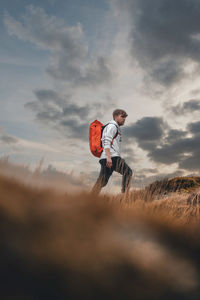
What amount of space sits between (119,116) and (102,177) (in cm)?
141

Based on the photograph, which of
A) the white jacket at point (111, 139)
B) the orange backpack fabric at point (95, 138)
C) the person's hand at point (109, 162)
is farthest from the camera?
the orange backpack fabric at point (95, 138)

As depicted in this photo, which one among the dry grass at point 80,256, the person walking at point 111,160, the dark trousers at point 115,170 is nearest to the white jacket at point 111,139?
the person walking at point 111,160

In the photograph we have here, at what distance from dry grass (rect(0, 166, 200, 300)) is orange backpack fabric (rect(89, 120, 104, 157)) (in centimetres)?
259

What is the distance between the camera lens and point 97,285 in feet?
4.27

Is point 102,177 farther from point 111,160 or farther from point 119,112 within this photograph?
point 119,112

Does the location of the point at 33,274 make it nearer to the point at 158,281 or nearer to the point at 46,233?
the point at 46,233

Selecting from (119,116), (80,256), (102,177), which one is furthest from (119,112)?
(80,256)

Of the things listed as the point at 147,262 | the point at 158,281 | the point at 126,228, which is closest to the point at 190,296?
the point at 158,281

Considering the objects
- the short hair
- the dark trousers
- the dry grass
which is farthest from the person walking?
the dry grass

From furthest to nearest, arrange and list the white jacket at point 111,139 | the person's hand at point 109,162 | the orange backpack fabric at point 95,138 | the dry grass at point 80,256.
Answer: the orange backpack fabric at point 95,138, the white jacket at point 111,139, the person's hand at point 109,162, the dry grass at point 80,256

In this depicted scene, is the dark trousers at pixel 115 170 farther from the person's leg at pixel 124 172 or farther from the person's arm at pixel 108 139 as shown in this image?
the person's arm at pixel 108 139

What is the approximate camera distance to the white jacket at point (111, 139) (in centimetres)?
446

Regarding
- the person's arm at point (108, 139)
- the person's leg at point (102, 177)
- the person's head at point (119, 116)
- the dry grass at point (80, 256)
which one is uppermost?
the person's head at point (119, 116)

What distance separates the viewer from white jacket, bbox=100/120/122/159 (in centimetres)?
446
